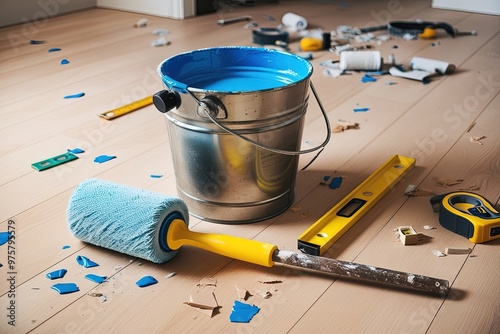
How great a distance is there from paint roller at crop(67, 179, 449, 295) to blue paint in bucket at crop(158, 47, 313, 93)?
1.04 ft

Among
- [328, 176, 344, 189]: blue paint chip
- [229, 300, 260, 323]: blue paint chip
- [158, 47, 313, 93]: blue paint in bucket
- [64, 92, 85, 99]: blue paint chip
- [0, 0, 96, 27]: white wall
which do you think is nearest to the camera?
[229, 300, 260, 323]: blue paint chip

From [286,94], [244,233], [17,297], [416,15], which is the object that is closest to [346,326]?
[244,233]

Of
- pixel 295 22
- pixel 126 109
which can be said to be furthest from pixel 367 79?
pixel 126 109

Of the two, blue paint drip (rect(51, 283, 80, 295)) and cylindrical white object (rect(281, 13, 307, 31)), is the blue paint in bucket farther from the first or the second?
cylindrical white object (rect(281, 13, 307, 31))

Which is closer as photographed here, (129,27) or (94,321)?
(94,321)

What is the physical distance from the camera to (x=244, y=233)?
140cm

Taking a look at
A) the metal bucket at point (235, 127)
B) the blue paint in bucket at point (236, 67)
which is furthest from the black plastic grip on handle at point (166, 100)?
the blue paint in bucket at point (236, 67)

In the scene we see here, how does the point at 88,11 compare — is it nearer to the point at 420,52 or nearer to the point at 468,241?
the point at 420,52

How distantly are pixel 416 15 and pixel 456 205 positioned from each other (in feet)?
7.27

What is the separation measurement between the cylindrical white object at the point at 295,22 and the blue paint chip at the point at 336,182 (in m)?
1.61

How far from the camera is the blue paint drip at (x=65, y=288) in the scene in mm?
1193

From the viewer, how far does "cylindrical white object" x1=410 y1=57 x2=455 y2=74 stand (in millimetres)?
2441

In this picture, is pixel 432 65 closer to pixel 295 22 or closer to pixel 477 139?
pixel 477 139

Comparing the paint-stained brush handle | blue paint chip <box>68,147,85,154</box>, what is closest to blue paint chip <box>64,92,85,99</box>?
blue paint chip <box>68,147,85,154</box>
